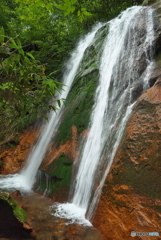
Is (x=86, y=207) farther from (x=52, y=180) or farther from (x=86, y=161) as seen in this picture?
(x=52, y=180)

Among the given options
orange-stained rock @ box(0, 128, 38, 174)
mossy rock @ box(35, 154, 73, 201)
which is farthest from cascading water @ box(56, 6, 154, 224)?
orange-stained rock @ box(0, 128, 38, 174)

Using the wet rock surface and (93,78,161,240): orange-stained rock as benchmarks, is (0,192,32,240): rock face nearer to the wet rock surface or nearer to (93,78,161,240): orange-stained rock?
the wet rock surface

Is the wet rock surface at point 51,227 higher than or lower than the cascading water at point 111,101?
lower

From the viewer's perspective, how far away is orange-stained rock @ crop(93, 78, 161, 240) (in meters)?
2.84

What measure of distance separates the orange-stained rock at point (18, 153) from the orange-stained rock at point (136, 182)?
525 centimetres

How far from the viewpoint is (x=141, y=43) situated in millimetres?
5582

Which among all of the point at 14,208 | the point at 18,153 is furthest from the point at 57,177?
the point at 18,153

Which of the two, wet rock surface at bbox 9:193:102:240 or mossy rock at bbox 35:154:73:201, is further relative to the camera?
mossy rock at bbox 35:154:73:201

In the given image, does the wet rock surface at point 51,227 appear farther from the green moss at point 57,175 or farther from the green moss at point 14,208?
the green moss at point 57,175

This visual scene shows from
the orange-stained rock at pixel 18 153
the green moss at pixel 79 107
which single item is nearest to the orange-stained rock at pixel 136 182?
the green moss at pixel 79 107

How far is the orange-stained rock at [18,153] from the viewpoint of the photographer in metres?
7.77

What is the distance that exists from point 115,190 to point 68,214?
1286 mm

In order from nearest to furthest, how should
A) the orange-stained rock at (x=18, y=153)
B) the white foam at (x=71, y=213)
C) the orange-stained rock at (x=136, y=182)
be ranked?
the orange-stained rock at (x=136, y=182) → the white foam at (x=71, y=213) → the orange-stained rock at (x=18, y=153)

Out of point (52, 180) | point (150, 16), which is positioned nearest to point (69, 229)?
point (52, 180)
